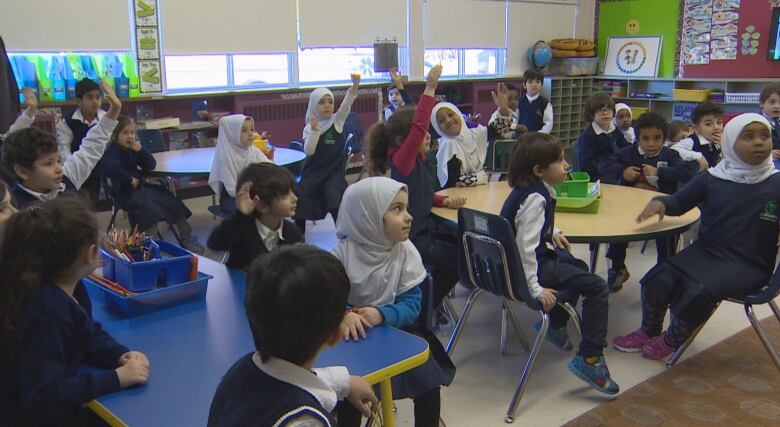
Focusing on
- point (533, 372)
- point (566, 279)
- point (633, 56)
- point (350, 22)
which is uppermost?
point (350, 22)

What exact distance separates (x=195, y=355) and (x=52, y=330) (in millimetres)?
335

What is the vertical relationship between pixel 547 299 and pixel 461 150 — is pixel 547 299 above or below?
below

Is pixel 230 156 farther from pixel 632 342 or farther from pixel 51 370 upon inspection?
pixel 51 370

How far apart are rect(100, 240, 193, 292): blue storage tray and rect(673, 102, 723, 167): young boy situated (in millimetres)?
3530

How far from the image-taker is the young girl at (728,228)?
9.83 ft

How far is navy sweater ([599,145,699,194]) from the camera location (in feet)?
13.5

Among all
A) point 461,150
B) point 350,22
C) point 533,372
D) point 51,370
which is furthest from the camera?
point 350,22

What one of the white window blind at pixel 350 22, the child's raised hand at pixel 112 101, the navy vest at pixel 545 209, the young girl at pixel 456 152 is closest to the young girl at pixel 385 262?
the navy vest at pixel 545 209

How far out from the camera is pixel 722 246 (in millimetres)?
3102

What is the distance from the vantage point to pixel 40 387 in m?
1.50

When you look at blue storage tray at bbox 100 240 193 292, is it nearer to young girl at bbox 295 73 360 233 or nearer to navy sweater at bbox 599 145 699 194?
young girl at bbox 295 73 360 233

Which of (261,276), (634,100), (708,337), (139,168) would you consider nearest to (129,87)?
(139,168)

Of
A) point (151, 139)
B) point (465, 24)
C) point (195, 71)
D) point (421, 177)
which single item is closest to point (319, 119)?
point (151, 139)

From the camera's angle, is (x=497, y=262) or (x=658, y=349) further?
(x=658, y=349)
